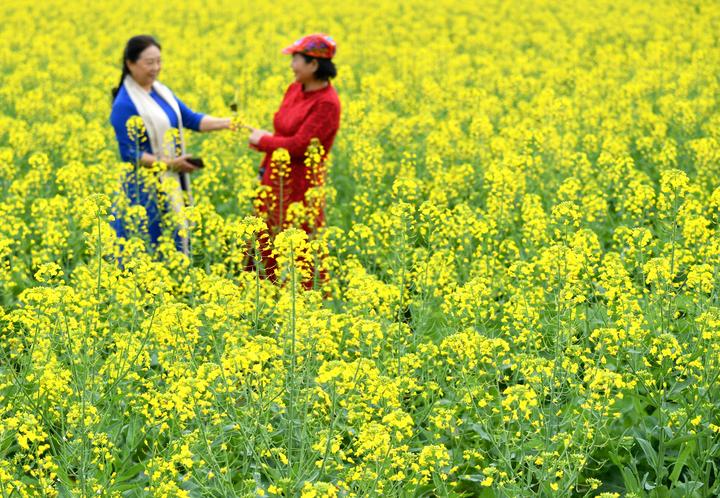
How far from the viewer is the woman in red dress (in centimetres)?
672

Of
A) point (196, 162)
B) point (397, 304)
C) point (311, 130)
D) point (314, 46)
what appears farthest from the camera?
point (196, 162)

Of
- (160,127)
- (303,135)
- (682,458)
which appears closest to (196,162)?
(160,127)

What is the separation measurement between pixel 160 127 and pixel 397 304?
2594 mm

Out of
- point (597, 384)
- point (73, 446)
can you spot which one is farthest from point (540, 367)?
point (73, 446)

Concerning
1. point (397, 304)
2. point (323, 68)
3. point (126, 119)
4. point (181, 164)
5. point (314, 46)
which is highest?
point (314, 46)

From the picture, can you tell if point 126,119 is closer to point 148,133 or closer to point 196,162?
point 148,133

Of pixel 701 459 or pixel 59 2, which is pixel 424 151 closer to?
pixel 701 459

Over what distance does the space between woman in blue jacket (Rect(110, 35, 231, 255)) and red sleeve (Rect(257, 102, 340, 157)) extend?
0.65 m

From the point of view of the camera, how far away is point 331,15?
20.8m

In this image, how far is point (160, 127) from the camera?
6.90 metres

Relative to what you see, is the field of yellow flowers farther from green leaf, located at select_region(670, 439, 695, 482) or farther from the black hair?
the black hair

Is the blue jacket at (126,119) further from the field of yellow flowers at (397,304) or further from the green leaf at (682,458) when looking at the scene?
the green leaf at (682,458)

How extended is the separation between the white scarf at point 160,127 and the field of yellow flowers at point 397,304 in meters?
0.34

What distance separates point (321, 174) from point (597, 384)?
11.4 feet
